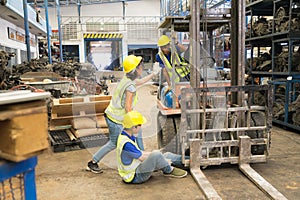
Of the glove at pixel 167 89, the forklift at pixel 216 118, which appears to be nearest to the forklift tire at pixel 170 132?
the forklift at pixel 216 118

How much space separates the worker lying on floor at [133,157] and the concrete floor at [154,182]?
14cm

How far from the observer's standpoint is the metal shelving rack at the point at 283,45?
5.97 m

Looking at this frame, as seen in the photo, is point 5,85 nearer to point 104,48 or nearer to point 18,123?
point 18,123

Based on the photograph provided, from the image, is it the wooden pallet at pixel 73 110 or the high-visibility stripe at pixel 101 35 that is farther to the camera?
the high-visibility stripe at pixel 101 35

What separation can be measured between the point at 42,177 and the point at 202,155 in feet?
7.13

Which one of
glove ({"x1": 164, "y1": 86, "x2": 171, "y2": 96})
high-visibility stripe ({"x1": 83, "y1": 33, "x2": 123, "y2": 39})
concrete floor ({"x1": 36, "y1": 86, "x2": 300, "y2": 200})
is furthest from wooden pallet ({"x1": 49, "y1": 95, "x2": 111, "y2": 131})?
high-visibility stripe ({"x1": 83, "y1": 33, "x2": 123, "y2": 39})

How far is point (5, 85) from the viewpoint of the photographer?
5559 mm

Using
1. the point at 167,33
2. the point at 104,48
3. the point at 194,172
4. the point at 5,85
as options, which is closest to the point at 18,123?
the point at 194,172

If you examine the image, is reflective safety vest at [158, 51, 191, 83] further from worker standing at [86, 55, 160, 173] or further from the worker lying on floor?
the worker lying on floor

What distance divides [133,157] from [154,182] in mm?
472

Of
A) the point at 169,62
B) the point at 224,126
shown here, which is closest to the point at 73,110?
the point at 169,62

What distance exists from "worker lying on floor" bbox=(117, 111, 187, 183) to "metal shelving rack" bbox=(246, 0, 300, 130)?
3.72 metres

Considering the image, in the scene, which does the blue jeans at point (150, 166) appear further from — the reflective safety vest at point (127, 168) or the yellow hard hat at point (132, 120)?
the yellow hard hat at point (132, 120)

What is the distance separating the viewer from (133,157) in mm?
3355
